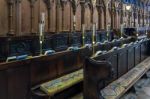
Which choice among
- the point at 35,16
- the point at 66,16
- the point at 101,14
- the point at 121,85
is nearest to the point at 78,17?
the point at 66,16

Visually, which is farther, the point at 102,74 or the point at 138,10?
the point at 138,10

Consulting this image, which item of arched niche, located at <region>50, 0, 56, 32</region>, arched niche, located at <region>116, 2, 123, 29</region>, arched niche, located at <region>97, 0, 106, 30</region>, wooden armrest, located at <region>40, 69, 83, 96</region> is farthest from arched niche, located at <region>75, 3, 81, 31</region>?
wooden armrest, located at <region>40, 69, 83, 96</region>

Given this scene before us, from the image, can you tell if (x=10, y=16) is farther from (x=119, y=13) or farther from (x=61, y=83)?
(x=119, y=13)

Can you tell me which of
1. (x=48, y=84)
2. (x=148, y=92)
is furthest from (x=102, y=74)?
(x=148, y=92)

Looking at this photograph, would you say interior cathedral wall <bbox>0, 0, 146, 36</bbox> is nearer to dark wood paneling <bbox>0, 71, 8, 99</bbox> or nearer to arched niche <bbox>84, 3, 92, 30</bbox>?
arched niche <bbox>84, 3, 92, 30</bbox>

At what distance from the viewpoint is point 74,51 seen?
4.67 metres

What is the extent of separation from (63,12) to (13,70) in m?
5.86

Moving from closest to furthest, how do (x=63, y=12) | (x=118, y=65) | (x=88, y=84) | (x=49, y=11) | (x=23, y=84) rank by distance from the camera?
(x=23, y=84), (x=88, y=84), (x=118, y=65), (x=49, y=11), (x=63, y=12)

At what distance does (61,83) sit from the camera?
12.2ft

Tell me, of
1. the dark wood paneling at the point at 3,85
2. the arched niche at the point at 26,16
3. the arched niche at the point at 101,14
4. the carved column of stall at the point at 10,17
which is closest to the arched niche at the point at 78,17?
the arched niche at the point at 101,14

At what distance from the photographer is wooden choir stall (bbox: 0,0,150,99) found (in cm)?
318

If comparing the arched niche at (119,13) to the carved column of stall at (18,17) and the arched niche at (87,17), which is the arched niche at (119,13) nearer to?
the arched niche at (87,17)

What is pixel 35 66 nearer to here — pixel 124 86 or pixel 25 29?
pixel 124 86

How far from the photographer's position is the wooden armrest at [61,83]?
333cm
